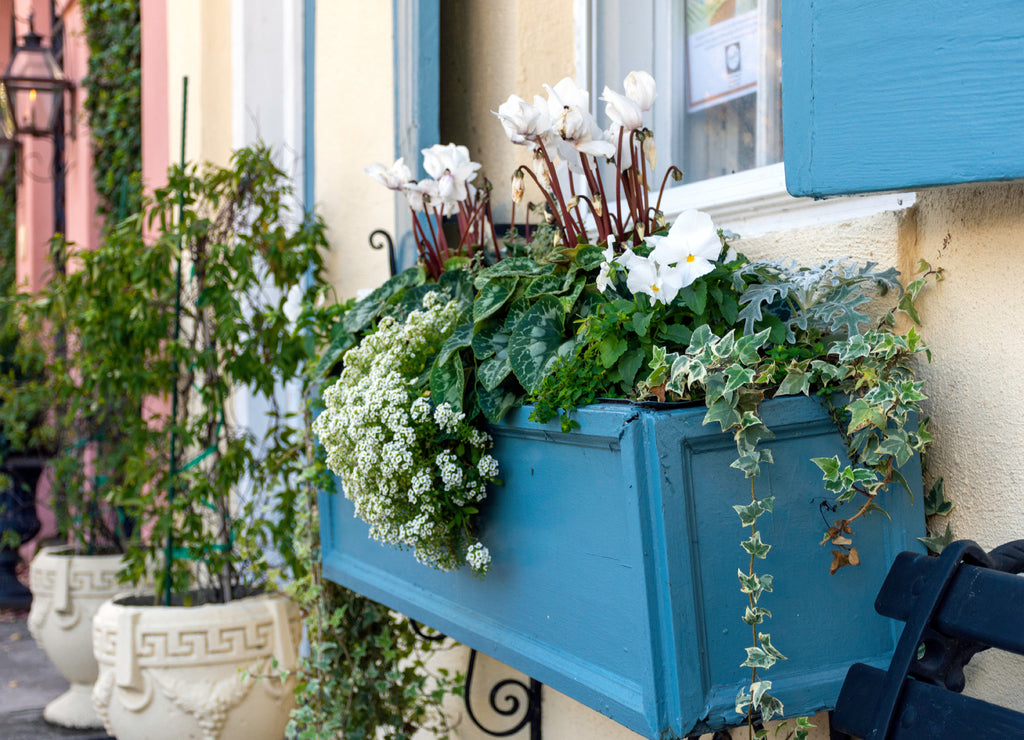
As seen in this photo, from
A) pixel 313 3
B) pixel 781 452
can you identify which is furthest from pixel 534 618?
pixel 313 3

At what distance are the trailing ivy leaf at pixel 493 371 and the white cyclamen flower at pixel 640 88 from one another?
0.45 m

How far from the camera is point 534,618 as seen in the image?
1.53 meters

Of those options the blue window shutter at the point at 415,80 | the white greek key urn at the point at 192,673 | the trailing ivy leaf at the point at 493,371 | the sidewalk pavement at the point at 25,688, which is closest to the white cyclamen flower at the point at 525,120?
the trailing ivy leaf at the point at 493,371

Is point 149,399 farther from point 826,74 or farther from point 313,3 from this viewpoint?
point 826,74

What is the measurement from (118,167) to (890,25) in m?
5.71

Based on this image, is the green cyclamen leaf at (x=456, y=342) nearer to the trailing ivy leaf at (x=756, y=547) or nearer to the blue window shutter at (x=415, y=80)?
the trailing ivy leaf at (x=756, y=547)

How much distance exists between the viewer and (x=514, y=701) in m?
2.33

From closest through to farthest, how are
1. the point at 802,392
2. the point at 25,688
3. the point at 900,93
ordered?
the point at 900,93 < the point at 802,392 < the point at 25,688

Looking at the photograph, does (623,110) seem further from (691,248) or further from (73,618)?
(73,618)

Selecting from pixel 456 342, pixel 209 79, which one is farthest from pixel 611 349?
pixel 209 79

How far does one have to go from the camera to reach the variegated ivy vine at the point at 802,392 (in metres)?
1.21

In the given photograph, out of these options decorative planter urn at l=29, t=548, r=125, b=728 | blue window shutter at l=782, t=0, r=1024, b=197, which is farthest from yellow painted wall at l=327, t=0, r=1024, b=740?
A: decorative planter urn at l=29, t=548, r=125, b=728

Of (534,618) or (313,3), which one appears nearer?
(534,618)

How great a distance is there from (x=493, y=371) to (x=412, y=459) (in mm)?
202
